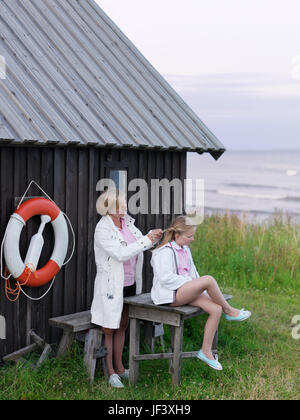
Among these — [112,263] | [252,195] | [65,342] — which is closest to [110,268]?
[112,263]

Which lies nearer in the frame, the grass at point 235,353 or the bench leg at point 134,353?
the grass at point 235,353

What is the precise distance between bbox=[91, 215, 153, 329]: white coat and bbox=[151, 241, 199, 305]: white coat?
0.17 meters

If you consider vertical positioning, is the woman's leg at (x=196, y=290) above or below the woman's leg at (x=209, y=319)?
above

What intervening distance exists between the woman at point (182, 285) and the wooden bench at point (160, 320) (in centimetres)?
10

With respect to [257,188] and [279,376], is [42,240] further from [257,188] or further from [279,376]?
[257,188]

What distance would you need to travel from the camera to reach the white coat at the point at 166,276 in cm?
632

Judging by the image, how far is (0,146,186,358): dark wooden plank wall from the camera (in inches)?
250

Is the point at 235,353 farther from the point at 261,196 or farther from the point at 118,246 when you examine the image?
the point at 261,196

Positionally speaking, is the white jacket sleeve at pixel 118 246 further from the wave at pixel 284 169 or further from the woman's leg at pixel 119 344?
the wave at pixel 284 169

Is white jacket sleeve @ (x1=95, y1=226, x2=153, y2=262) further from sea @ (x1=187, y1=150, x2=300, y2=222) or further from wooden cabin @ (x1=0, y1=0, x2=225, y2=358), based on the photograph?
sea @ (x1=187, y1=150, x2=300, y2=222)

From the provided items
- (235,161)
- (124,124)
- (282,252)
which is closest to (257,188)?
(235,161)

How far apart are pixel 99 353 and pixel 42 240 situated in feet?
4.22

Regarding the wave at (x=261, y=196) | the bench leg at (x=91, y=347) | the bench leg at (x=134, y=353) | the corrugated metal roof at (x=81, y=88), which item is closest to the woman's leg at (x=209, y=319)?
the bench leg at (x=134, y=353)

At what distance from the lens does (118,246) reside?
20.6 feet
